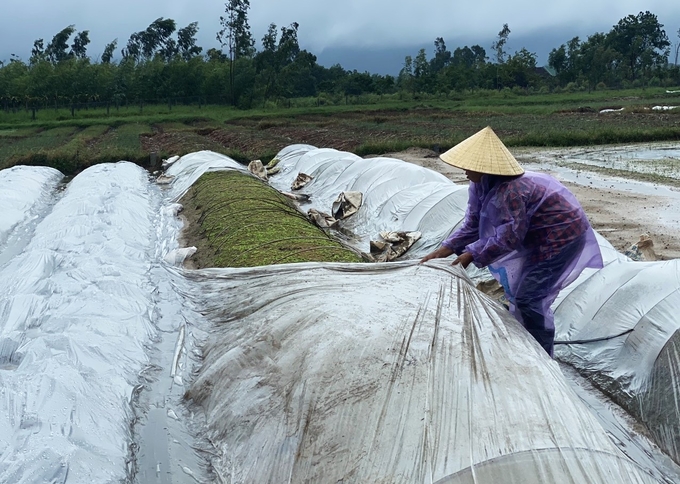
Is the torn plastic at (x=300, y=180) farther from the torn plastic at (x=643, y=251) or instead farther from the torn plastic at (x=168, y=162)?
the torn plastic at (x=643, y=251)

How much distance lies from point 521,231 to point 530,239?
246 millimetres

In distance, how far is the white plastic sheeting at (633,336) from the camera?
3.91m

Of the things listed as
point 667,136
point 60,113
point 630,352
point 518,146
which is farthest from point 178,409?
point 60,113

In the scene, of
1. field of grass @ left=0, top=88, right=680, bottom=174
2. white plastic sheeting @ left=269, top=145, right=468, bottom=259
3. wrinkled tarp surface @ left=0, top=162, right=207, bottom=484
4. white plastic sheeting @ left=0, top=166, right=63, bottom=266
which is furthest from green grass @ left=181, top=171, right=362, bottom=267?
field of grass @ left=0, top=88, right=680, bottom=174

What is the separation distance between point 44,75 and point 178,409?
136 feet

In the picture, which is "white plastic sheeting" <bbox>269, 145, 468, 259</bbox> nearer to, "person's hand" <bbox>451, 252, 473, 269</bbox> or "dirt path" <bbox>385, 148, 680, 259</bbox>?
"dirt path" <bbox>385, 148, 680, 259</bbox>

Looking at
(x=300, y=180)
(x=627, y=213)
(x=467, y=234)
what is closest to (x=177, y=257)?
(x=467, y=234)

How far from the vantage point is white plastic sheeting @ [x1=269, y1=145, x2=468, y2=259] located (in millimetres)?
7805

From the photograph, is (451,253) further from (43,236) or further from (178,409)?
(43,236)

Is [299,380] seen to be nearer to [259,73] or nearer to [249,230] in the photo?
[249,230]

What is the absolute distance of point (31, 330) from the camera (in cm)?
495

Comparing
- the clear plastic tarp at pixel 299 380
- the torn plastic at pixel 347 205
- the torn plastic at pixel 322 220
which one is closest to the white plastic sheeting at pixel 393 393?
the clear plastic tarp at pixel 299 380

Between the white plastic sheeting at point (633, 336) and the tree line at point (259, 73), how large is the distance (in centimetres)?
3912

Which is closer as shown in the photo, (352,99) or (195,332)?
(195,332)
